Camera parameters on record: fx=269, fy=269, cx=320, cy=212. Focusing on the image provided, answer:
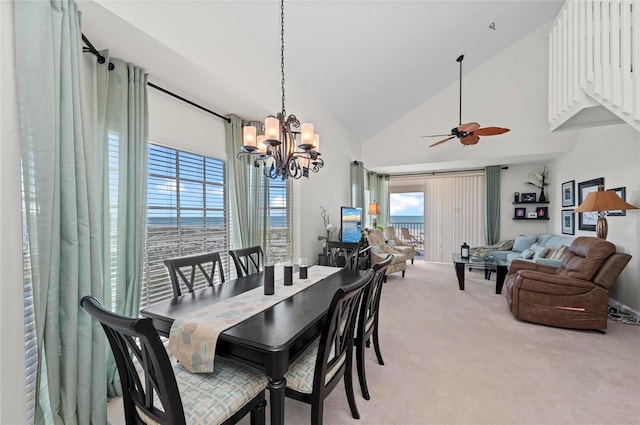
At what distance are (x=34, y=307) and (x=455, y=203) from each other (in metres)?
7.44

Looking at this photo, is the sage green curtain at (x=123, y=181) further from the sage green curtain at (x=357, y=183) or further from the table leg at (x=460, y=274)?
the table leg at (x=460, y=274)

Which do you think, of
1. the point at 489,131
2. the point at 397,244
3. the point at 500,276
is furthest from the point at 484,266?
the point at 397,244

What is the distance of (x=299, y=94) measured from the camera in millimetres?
3752

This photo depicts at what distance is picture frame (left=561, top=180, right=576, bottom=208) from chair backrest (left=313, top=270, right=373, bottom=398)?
526cm

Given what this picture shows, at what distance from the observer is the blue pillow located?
5480mm

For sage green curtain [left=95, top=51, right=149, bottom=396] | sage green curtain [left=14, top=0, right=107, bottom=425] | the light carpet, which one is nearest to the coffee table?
the light carpet

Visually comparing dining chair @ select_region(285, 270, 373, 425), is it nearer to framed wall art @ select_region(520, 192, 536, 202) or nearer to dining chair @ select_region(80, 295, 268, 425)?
dining chair @ select_region(80, 295, 268, 425)

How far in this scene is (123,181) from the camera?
1.95 meters

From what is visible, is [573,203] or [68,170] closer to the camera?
[68,170]

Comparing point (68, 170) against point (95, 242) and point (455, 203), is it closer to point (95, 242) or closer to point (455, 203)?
point (95, 242)

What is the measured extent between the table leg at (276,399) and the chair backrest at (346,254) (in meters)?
1.67

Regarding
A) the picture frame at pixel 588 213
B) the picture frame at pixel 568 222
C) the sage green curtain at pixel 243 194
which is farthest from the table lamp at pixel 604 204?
the sage green curtain at pixel 243 194

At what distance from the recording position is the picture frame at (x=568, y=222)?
478 cm

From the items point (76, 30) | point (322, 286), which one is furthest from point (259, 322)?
point (76, 30)
